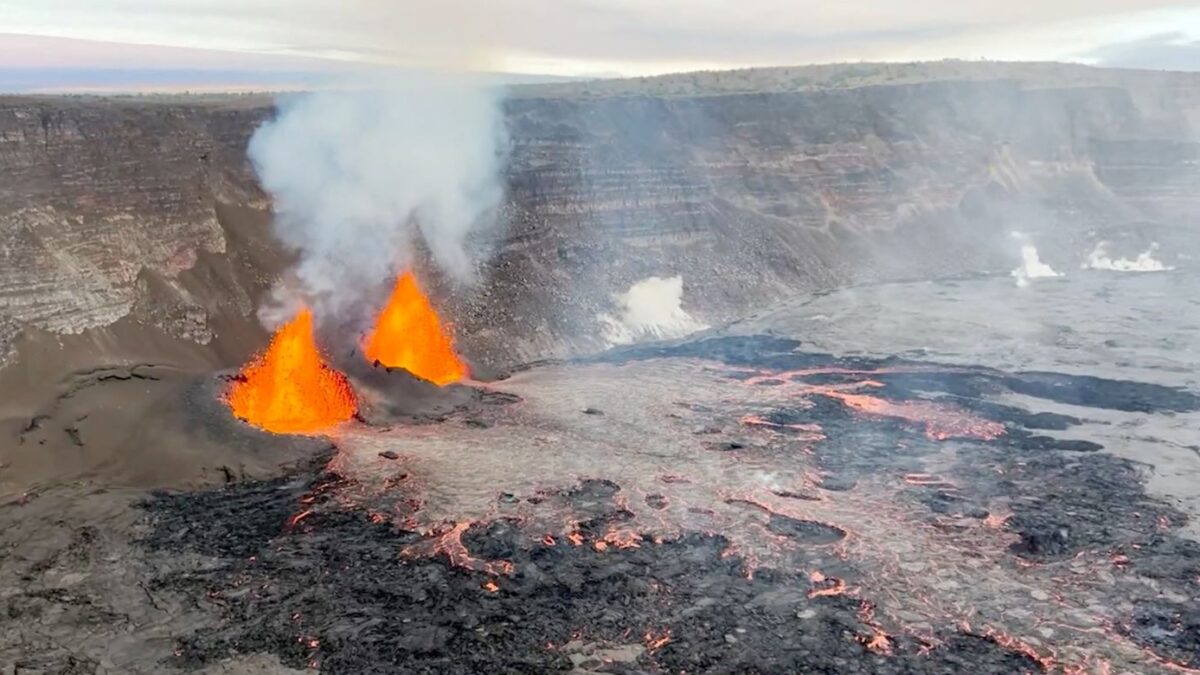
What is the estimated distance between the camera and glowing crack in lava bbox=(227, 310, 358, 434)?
2559 cm

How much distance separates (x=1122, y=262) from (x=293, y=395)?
4916 centimetres

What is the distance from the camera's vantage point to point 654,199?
153 ft

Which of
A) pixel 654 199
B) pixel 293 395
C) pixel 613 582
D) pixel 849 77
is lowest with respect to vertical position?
pixel 613 582

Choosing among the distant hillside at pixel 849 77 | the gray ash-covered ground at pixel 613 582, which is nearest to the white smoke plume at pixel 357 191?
the gray ash-covered ground at pixel 613 582

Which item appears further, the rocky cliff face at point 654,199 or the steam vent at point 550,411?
the rocky cliff face at point 654,199

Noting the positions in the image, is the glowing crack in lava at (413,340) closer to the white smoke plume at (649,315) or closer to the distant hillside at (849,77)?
the white smoke plume at (649,315)

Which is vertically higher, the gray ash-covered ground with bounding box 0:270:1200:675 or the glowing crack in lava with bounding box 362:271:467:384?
the glowing crack in lava with bounding box 362:271:467:384

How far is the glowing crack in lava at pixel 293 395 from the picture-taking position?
2559 centimetres

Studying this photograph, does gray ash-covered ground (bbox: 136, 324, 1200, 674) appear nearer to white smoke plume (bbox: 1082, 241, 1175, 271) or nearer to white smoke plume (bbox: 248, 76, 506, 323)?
white smoke plume (bbox: 248, 76, 506, 323)

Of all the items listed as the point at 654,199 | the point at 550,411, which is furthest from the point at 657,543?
the point at 654,199

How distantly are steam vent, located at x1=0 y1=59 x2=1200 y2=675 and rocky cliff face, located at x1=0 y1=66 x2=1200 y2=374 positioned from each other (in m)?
0.19

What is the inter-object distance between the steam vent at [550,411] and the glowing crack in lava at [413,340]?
0.56 feet

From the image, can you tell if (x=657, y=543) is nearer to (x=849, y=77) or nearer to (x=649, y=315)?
(x=649, y=315)

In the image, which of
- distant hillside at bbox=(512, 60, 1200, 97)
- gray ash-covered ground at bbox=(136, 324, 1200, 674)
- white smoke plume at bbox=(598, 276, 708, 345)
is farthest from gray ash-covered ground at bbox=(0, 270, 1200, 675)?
distant hillside at bbox=(512, 60, 1200, 97)
